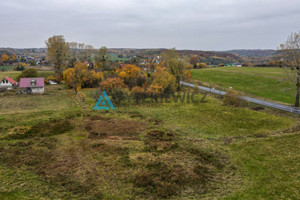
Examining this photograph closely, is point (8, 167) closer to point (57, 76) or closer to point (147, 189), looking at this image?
point (147, 189)

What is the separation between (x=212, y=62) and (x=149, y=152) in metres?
150

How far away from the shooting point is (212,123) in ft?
82.1

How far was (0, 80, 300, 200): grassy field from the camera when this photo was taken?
41.0 ft

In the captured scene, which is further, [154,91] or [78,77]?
[78,77]

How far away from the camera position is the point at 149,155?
1700cm

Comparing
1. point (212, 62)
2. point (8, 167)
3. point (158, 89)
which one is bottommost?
point (8, 167)

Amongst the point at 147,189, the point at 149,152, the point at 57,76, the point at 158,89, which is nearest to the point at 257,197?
the point at 147,189

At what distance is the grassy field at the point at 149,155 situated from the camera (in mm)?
12500

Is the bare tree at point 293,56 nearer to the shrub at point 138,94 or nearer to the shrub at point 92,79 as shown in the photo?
the shrub at point 138,94

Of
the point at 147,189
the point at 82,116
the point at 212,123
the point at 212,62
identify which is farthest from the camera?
the point at 212,62
